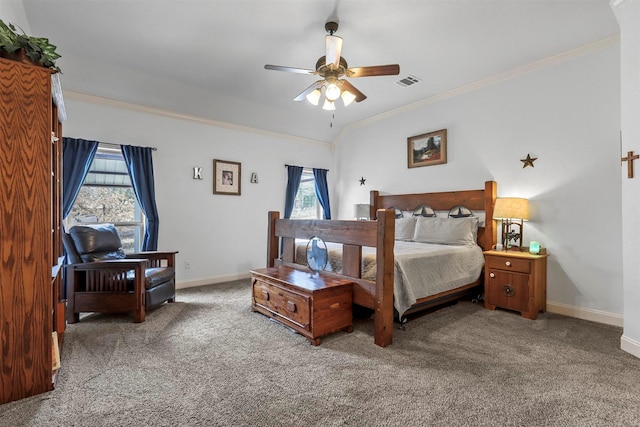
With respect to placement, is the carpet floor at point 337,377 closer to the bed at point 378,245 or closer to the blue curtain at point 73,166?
the bed at point 378,245

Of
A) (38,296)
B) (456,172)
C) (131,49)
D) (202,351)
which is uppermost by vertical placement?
(131,49)

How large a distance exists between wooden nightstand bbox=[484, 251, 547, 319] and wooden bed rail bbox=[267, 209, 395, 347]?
168 centimetres

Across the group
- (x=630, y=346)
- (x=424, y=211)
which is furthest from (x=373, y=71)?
(x=630, y=346)

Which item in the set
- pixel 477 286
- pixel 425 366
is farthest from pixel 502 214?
pixel 425 366

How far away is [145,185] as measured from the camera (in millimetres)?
4191

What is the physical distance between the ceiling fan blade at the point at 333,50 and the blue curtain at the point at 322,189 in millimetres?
3432

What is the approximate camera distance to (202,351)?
8.02 ft

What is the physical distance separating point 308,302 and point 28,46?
248 cm

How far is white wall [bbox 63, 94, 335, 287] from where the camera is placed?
13.4 feet

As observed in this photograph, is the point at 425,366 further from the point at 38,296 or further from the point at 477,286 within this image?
the point at 38,296

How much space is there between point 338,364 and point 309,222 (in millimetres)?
1466

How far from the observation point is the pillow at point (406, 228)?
4469mm

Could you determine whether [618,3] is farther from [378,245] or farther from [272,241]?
[272,241]

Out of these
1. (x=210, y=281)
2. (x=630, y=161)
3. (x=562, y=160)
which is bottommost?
(x=210, y=281)
